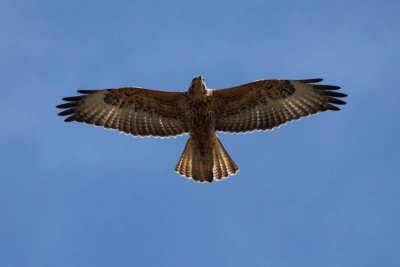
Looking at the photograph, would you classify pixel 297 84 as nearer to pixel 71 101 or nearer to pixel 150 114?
pixel 150 114

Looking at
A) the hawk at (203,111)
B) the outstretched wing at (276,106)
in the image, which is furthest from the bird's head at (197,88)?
the outstretched wing at (276,106)

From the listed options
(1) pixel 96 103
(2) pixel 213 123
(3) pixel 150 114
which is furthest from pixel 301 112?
(1) pixel 96 103

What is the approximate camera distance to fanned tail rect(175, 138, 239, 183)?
1301 centimetres

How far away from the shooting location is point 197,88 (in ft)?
40.9

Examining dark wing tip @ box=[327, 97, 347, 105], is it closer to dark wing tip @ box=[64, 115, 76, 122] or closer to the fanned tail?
the fanned tail

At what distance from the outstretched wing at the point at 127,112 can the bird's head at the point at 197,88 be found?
0.86m

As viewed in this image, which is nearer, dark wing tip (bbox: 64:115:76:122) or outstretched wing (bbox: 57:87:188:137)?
outstretched wing (bbox: 57:87:188:137)

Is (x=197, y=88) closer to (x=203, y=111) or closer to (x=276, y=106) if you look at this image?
(x=203, y=111)

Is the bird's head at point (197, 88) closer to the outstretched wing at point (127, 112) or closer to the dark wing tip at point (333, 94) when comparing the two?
the outstretched wing at point (127, 112)

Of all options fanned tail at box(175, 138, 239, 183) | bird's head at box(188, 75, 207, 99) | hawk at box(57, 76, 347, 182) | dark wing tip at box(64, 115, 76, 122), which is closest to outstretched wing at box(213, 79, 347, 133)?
hawk at box(57, 76, 347, 182)

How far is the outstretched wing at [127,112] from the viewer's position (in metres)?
13.4

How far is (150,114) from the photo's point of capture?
1358 cm

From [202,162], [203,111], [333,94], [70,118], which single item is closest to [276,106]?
[333,94]

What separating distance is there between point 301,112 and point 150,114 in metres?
2.74
